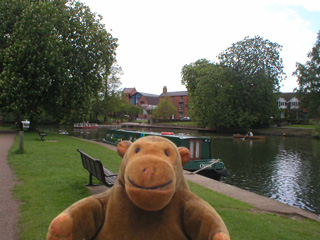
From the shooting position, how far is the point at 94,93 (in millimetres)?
27812

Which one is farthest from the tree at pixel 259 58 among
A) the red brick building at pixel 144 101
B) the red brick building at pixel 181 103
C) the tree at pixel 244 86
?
the red brick building at pixel 144 101

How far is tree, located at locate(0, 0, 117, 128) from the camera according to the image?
70.6ft

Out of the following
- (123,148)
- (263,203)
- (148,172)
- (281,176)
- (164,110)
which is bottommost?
(281,176)

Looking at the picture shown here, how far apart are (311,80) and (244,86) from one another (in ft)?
37.2

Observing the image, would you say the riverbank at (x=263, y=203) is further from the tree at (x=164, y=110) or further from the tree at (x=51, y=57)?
the tree at (x=164, y=110)

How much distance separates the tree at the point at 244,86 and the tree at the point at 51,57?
27.6 m

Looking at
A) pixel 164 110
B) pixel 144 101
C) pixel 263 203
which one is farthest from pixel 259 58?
pixel 144 101

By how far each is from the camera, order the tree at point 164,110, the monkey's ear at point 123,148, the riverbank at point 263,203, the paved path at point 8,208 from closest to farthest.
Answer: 1. the monkey's ear at point 123,148
2. the paved path at point 8,208
3. the riverbank at point 263,203
4. the tree at point 164,110

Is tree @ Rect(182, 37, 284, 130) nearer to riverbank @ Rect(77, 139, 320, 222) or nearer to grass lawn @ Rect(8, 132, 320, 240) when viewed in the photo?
riverbank @ Rect(77, 139, 320, 222)

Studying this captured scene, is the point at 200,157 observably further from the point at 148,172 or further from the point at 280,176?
the point at 148,172

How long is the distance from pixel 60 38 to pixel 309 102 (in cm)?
4285

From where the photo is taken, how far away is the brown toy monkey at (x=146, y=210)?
95.0 inches

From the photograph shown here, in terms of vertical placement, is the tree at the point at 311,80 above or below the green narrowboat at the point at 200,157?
above

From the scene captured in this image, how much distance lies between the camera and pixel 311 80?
160ft
